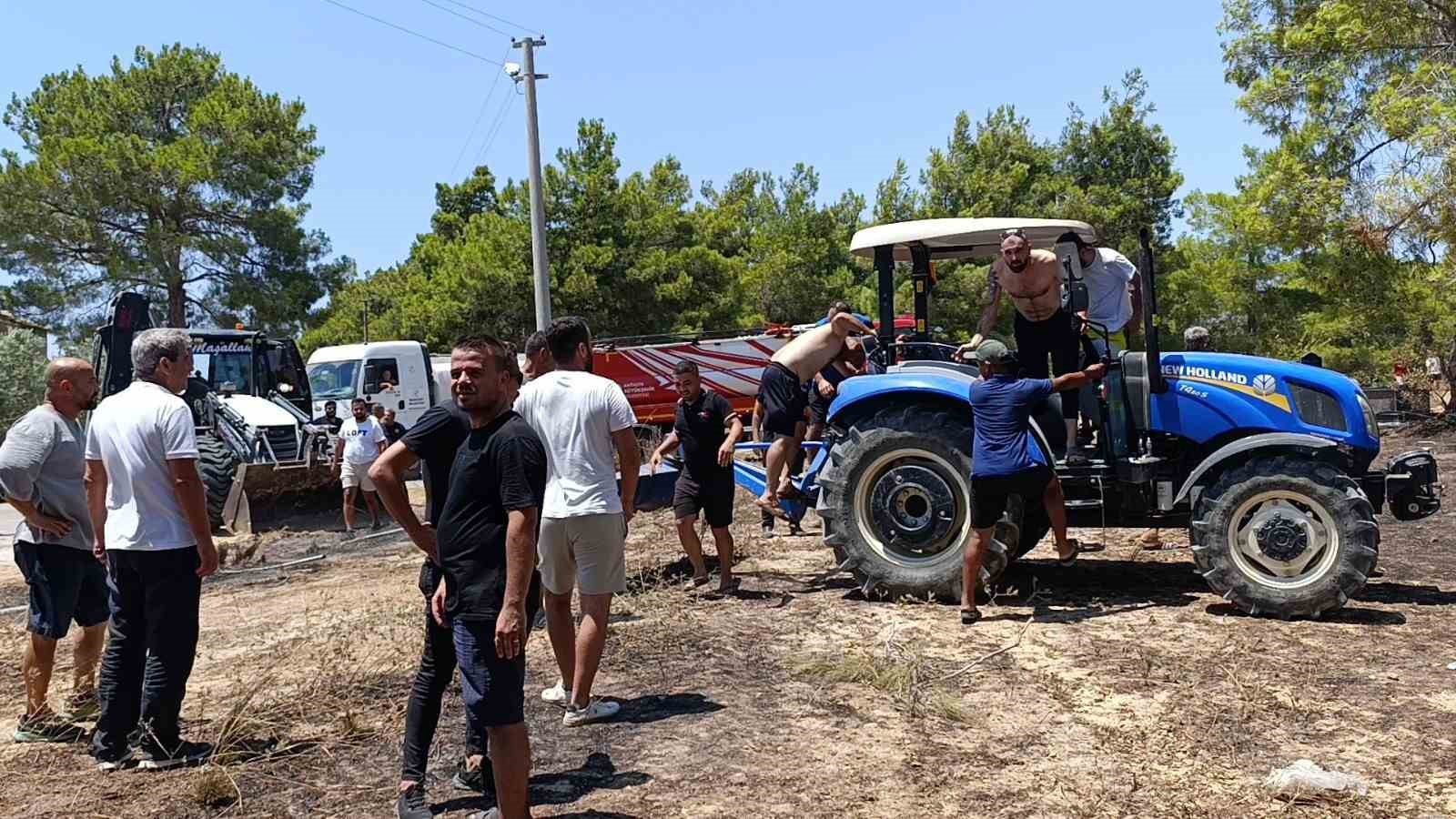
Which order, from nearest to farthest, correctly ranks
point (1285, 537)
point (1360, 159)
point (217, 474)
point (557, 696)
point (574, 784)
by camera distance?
1. point (574, 784)
2. point (557, 696)
3. point (1285, 537)
4. point (217, 474)
5. point (1360, 159)

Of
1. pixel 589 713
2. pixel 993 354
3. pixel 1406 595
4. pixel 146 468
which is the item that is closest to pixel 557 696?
pixel 589 713

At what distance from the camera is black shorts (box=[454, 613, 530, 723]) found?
3.57m

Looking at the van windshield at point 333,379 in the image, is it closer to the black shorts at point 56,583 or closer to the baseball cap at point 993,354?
the black shorts at point 56,583

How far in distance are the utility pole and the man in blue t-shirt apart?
43.7 feet

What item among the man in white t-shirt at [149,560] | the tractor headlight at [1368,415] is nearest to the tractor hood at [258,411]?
the man in white t-shirt at [149,560]

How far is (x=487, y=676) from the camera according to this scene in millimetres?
3584

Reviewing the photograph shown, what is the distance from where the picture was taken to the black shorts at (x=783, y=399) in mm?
8719

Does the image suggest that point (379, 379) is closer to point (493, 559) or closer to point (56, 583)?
point (56, 583)

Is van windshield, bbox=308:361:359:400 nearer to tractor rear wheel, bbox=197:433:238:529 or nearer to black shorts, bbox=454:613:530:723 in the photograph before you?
tractor rear wheel, bbox=197:433:238:529

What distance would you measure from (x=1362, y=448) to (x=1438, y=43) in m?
13.7

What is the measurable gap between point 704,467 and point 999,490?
1868mm

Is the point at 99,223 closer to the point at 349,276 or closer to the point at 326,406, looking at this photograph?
the point at 349,276

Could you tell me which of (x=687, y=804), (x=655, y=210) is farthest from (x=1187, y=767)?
(x=655, y=210)

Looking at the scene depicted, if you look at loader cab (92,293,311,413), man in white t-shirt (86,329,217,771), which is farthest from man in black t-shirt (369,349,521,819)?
loader cab (92,293,311,413)
